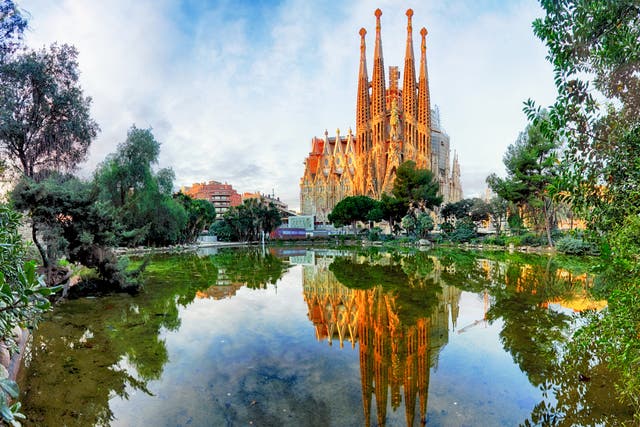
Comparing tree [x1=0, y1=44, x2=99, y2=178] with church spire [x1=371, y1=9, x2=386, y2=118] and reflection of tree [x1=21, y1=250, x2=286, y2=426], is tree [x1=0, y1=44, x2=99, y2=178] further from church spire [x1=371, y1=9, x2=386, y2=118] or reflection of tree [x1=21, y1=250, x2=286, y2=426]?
church spire [x1=371, y1=9, x2=386, y2=118]

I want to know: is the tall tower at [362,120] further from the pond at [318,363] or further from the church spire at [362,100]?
the pond at [318,363]

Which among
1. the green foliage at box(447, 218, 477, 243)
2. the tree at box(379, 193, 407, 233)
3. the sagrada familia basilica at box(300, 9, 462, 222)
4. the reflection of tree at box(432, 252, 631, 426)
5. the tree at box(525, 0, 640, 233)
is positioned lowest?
the reflection of tree at box(432, 252, 631, 426)

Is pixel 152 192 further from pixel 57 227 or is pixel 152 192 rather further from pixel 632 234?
pixel 632 234

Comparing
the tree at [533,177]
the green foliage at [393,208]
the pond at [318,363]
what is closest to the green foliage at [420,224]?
the green foliage at [393,208]

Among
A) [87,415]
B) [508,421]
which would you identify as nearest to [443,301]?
[508,421]

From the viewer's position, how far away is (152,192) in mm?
24656

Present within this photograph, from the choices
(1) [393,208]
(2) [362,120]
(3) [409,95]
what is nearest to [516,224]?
(1) [393,208]

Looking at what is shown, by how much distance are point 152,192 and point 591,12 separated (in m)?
26.6

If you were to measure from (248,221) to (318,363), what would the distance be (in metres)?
36.6

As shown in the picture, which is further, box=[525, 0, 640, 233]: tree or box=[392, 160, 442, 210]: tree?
box=[392, 160, 442, 210]: tree

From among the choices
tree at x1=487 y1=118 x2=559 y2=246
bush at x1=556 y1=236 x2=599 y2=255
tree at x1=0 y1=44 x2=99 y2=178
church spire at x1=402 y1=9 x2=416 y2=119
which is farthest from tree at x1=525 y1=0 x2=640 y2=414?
church spire at x1=402 y1=9 x2=416 y2=119

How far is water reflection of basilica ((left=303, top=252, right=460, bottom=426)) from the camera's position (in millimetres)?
3990

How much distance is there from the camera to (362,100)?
6184 centimetres

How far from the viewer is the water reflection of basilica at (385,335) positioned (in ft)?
13.1
